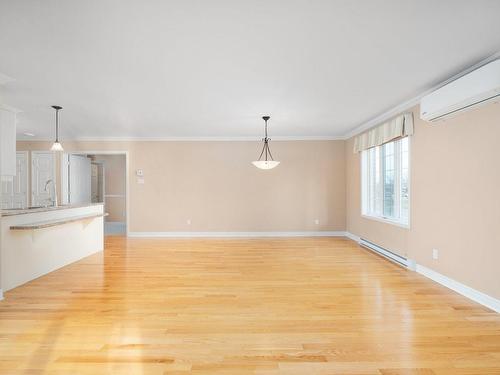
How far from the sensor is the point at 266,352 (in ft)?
6.68

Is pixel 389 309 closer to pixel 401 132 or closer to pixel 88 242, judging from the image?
pixel 401 132

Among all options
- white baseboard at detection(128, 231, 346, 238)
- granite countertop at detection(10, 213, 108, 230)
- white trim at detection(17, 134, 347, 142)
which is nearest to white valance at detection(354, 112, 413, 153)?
white trim at detection(17, 134, 347, 142)

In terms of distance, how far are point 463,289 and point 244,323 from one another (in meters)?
2.60

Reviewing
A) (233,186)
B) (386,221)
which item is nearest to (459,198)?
(386,221)

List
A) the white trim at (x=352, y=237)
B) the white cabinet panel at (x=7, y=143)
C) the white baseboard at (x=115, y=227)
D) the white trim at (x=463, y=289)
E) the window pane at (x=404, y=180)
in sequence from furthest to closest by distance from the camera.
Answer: the white baseboard at (x=115, y=227) → the white trim at (x=352, y=237) → the window pane at (x=404, y=180) → the white cabinet panel at (x=7, y=143) → the white trim at (x=463, y=289)

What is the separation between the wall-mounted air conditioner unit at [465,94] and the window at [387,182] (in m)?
0.97

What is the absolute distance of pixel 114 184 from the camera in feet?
29.5

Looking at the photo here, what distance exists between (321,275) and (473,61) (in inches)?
120

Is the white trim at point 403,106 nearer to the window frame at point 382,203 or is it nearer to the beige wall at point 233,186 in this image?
the window frame at point 382,203

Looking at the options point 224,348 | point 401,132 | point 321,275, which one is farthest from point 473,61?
point 224,348

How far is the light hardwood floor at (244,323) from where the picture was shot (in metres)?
1.91

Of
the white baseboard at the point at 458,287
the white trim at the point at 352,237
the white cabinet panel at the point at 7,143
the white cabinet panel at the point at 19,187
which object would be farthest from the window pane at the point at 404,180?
the white cabinet panel at the point at 19,187

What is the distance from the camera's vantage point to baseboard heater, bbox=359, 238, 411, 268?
4.23 meters

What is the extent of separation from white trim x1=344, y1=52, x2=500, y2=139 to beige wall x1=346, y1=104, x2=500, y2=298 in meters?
0.35
